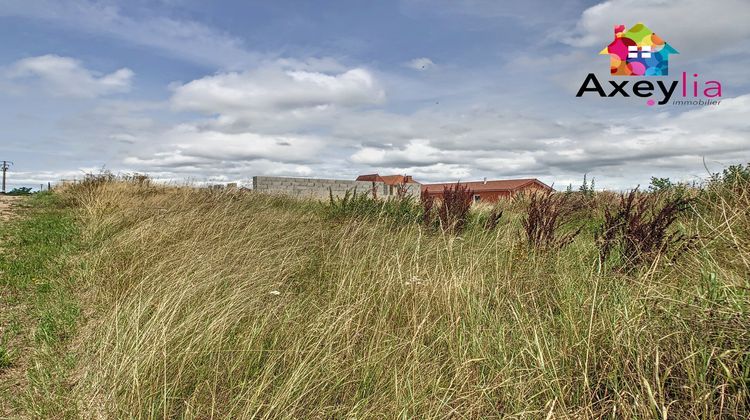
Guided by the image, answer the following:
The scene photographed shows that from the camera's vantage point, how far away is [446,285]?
3.10 metres

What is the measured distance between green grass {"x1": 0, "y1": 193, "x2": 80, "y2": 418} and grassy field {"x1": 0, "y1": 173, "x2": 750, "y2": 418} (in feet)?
0.06

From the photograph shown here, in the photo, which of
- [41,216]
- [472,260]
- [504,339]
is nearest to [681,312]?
[504,339]

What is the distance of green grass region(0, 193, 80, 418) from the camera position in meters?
2.29

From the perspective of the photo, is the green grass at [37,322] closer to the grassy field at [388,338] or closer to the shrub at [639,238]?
the grassy field at [388,338]

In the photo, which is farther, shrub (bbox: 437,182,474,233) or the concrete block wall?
the concrete block wall

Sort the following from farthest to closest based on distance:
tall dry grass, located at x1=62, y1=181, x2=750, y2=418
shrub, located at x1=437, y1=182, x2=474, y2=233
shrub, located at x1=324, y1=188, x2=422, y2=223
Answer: shrub, located at x1=324, y1=188, x2=422, y2=223
shrub, located at x1=437, y1=182, x2=474, y2=233
tall dry grass, located at x1=62, y1=181, x2=750, y2=418

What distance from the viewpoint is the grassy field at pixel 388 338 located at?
1.97 meters

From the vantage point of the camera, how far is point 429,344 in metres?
2.67

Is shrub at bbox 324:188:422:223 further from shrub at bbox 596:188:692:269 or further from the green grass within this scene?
the green grass

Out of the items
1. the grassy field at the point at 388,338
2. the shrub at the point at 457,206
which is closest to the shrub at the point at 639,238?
the grassy field at the point at 388,338

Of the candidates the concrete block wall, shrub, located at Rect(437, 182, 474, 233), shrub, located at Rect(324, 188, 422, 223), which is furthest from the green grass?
the concrete block wall

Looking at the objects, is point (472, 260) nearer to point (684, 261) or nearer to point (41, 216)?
point (684, 261)

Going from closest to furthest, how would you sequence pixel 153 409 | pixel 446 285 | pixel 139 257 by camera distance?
pixel 153 409, pixel 446 285, pixel 139 257

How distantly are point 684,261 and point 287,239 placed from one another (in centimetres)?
404
